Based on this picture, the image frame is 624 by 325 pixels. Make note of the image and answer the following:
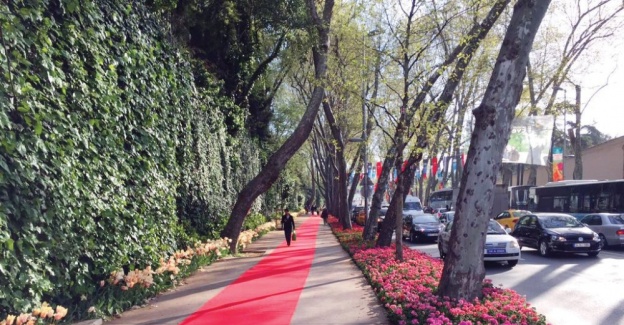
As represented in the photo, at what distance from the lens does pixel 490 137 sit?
742 centimetres

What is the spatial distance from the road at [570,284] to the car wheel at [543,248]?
216 mm

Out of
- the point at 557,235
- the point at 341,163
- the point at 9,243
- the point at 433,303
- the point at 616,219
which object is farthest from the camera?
the point at 341,163

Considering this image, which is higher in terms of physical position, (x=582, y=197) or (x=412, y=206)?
(x=582, y=197)

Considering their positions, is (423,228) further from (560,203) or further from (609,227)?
(560,203)

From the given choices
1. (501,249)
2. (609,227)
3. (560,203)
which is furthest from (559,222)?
(560,203)

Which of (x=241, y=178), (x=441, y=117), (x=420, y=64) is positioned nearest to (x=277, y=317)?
(x=441, y=117)

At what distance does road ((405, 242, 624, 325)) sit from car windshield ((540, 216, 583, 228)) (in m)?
1.04

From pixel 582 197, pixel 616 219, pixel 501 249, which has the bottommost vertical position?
pixel 501 249

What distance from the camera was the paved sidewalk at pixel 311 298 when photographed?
8.02 m

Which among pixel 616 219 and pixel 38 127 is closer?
pixel 38 127

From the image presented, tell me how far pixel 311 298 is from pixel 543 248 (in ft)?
35.2

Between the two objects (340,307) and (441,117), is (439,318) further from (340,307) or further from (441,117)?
(441,117)

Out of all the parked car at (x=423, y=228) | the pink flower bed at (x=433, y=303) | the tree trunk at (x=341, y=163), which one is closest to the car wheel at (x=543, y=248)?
the parked car at (x=423, y=228)

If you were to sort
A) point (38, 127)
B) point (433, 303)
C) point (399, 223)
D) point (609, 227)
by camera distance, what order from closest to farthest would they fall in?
1. point (38, 127)
2. point (433, 303)
3. point (399, 223)
4. point (609, 227)
